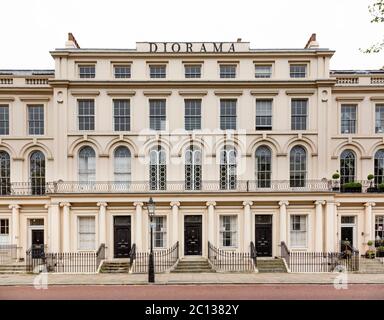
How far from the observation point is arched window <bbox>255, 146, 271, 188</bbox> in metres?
22.2

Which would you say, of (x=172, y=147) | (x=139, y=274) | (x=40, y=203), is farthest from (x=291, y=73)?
(x=40, y=203)

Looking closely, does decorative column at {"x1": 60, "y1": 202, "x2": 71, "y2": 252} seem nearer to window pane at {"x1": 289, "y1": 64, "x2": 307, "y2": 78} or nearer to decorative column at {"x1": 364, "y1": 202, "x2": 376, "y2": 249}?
window pane at {"x1": 289, "y1": 64, "x2": 307, "y2": 78}

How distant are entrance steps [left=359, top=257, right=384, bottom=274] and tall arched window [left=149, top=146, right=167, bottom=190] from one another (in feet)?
44.1

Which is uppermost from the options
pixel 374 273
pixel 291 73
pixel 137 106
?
pixel 291 73

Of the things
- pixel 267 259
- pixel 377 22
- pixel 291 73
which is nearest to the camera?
pixel 377 22

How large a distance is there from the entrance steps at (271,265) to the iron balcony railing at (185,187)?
4545 millimetres

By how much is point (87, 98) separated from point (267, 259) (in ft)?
53.2

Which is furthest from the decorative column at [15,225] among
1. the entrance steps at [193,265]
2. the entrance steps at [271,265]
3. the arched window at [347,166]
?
the arched window at [347,166]

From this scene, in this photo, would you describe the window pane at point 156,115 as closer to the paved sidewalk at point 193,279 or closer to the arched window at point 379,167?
the paved sidewalk at point 193,279

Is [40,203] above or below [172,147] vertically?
below

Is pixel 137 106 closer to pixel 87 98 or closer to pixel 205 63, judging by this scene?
pixel 87 98

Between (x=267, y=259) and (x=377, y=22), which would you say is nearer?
(x=377, y=22)

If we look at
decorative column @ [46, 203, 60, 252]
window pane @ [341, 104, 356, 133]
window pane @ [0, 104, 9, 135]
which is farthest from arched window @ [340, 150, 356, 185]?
window pane @ [0, 104, 9, 135]

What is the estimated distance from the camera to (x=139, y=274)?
18.3 meters
